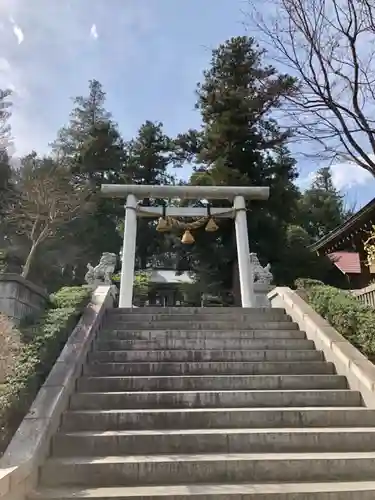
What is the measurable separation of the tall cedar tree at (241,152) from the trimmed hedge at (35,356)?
961cm

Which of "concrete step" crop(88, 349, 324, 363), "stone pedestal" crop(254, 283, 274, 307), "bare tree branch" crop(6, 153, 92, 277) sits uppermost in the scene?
"bare tree branch" crop(6, 153, 92, 277)

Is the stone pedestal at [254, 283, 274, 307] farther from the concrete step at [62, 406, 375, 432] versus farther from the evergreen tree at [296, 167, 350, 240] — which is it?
the evergreen tree at [296, 167, 350, 240]

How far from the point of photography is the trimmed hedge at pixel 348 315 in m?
6.05

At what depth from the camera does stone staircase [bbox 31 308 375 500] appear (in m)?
4.00

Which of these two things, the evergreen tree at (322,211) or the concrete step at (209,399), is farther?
the evergreen tree at (322,211)

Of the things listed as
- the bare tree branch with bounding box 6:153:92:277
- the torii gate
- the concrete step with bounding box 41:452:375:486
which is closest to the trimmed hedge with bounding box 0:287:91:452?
the concrete step with bounding box 41:452:375:486

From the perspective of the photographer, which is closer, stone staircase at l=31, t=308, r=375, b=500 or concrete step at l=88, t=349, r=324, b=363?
stone staircase at l=31, t=308, r=375, b=500

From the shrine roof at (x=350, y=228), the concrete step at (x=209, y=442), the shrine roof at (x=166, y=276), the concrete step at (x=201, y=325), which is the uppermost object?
the shrine roof at (x=166, y=276)

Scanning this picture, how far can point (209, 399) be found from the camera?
5.32 metres

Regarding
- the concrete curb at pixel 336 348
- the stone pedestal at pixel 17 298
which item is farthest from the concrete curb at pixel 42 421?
the concrete curb at pixel 336 348

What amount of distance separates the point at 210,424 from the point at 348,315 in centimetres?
271

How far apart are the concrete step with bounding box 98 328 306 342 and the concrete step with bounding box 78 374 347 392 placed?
4.32 feet

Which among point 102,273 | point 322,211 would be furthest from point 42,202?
point 322,211

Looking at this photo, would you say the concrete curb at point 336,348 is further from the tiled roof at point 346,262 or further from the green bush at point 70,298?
the tiled roof at point 346,262
